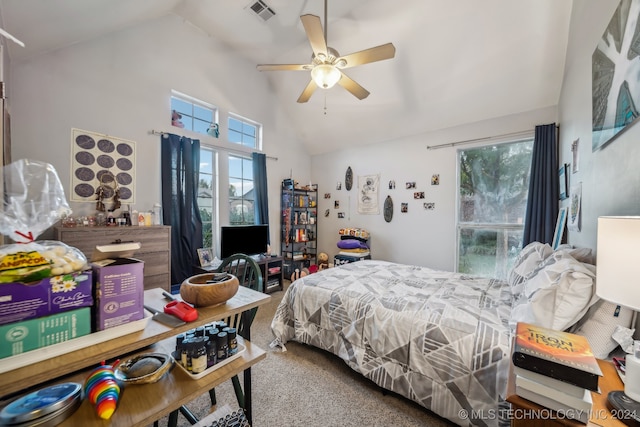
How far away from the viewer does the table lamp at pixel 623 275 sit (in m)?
0.66

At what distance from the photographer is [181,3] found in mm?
2977

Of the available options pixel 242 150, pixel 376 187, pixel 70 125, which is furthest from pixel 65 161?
pixel 376 187

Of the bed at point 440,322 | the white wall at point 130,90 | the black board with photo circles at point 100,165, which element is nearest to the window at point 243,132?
the white wall at point 130,90

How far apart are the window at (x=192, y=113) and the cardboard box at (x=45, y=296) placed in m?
3.17

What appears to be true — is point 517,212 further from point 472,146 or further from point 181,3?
point 181,3

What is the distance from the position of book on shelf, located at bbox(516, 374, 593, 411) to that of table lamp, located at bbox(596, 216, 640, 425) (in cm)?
10

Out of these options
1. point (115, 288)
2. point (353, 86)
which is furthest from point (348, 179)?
point (115, 288)

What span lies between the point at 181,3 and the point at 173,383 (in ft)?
13.0

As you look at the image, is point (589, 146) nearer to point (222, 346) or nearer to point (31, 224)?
point (222, 346)

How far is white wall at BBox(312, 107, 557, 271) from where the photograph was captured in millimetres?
3441

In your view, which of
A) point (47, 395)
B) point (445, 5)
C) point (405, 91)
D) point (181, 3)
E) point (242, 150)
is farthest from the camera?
point (242, 150)

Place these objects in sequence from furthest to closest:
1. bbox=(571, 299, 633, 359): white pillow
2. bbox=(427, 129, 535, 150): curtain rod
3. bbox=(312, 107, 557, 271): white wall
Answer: bbox=(312, 107, 557, 271): white wall
bbox=(427, 129, 535, 150): curtain rod
bbox=(571, 299, 633, 359): white pillow

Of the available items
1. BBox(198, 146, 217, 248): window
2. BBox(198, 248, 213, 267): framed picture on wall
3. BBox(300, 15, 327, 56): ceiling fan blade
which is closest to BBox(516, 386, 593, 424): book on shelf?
BBox(300, 15, 327, 56): ceiling fan blade

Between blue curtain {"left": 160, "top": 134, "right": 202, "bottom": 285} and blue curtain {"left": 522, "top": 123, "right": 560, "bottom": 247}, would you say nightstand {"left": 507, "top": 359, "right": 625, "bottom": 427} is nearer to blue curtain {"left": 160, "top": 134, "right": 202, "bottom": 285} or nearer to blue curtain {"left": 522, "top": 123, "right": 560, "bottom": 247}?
blue curtain {"left": 522, "top": 123, "right": 560, "bottom": 247}
